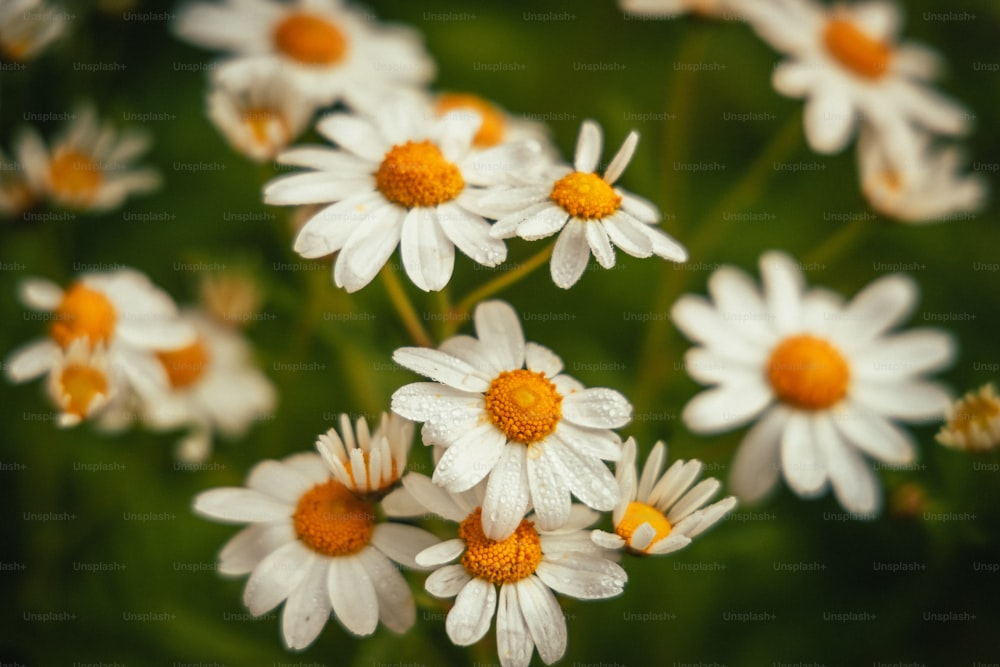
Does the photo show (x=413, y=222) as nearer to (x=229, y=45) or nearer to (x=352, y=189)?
(x=352, y=189)

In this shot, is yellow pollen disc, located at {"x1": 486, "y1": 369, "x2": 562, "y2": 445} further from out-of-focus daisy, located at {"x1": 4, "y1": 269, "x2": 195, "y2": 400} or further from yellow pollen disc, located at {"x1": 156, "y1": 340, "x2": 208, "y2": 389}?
yellow pollen disc, located at {"x1": 156, "y1": 340, "x2": 208, "y2": 389}

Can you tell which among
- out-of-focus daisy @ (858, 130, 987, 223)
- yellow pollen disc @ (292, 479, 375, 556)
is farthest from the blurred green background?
yellow pollen disc @ (292, 479, 375, 556)

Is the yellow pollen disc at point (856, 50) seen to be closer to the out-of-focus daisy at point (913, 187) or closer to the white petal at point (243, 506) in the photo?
the out-of-focus daisy at point (913, 187)

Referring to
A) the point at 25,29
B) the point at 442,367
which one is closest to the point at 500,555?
the point at 442,367

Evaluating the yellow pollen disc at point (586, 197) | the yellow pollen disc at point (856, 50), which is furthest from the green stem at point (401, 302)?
the yellow pollen disc at point (856, 50)

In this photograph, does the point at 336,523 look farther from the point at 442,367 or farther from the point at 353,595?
the point at 442,367

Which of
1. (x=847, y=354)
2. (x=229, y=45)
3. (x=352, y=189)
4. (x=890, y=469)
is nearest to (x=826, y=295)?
(x=847, y=354)
